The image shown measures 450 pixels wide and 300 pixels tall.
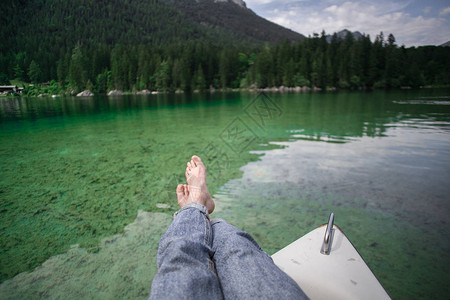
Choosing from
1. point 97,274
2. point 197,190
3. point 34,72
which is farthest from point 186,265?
point 34,72

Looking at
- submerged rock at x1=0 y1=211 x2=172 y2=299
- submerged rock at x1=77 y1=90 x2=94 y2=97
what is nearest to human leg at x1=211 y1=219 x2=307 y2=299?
submerged rock at x1=0 y1=211 x2=172 y2=299

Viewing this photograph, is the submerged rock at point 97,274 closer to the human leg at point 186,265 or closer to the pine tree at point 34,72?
the human leg at point 186,265

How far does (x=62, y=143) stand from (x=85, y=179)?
401 cm

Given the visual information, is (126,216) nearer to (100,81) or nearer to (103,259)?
(103,259)

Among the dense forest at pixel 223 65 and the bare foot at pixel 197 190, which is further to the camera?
the dense forest at pixel 223 65

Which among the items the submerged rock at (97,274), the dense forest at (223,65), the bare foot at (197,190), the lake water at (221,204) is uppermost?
the dense forest at (223,65)

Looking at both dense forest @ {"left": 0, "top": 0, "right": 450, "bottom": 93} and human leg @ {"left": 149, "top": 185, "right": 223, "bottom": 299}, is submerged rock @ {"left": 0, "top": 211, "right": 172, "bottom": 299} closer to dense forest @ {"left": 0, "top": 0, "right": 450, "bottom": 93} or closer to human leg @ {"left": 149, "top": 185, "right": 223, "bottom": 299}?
human leg @ {"left": 149, "top": 185, "right": 223, "bottom": 299}

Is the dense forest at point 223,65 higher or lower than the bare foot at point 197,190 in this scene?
higher

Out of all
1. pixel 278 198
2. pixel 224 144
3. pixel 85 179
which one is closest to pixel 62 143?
pixel 85 179

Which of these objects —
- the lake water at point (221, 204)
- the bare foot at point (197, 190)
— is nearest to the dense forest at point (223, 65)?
the lake water at point (221, 204)

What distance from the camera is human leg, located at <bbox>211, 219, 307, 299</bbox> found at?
1059 mm

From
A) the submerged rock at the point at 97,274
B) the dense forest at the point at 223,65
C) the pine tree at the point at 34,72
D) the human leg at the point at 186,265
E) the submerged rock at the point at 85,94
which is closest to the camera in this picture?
the human leg at the point at 186,265

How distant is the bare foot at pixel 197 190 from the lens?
2301mm

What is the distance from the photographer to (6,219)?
9.86 feet
